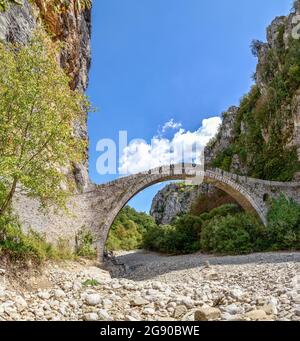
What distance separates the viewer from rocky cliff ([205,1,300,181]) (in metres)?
22.2

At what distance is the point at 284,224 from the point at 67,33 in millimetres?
17219

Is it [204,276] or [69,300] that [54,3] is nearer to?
[69,300]

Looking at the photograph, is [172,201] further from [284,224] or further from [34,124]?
[34,124]

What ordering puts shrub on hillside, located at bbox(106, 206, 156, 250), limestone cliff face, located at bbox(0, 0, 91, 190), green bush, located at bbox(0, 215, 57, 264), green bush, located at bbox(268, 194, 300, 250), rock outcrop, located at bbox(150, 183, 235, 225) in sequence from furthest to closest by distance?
rock outcrop, located at bbox(150, 183, 235, 225)
shrub on hillside, located at bbox(106, 206, 156, 250)
green bush, located at bbox(268, 194, 300, 250)
limestone cliff face, located at bbox(0, 0, 91, 190)
green bush, located at bbox(0, 215, 57, 264)

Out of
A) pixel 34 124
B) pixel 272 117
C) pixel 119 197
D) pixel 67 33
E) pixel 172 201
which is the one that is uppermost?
pixel 67 33

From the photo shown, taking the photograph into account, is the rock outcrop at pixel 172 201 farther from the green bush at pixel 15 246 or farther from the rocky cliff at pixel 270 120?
the green bush at pixel 15 246

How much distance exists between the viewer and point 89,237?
49.1 feet

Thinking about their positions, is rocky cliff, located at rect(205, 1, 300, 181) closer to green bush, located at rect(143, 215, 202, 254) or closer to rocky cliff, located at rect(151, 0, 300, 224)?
rocky cliff, located at rect(151, 0, 300, 224)

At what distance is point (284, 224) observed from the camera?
52.4 feet

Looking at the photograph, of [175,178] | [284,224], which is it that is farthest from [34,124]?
[284,224]

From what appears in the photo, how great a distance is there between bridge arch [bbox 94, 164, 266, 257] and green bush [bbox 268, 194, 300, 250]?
3.01 feet

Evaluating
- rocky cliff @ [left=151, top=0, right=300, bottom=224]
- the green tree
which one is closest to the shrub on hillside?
rocky cliff @ [left=151, top=0, right=300, bottom=224]
